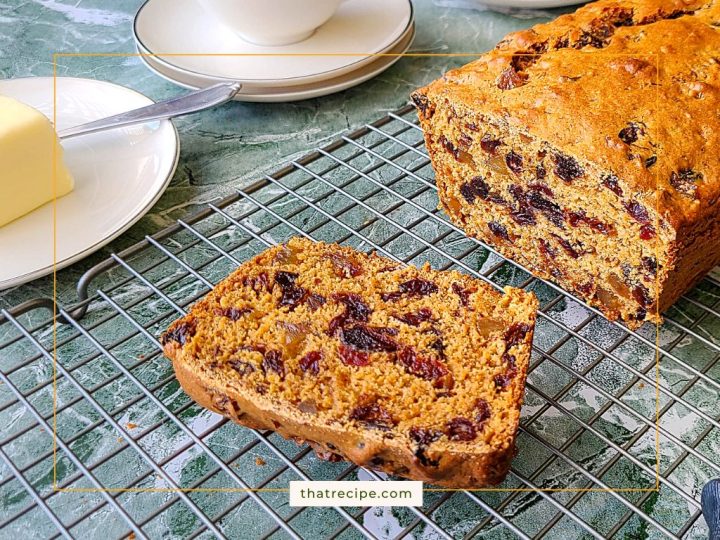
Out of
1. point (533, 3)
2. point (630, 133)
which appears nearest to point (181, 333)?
point (630, 133)

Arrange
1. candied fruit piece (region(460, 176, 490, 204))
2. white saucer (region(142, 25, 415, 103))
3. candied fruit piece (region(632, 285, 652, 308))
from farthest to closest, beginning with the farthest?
white saucer (region(142, 25, 415, 103)) < candied fruit piece (region(460, 176, 490, 204)) < candied fruit piece (region(632, 285, 652, 308))

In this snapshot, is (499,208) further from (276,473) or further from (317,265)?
(276,473)

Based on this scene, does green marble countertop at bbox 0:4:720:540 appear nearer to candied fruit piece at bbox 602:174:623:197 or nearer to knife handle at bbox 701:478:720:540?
knife handle at bbox 701:478:720:540

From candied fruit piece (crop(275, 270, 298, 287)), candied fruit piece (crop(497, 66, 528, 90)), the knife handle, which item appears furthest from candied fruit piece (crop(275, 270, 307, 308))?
the knife handle

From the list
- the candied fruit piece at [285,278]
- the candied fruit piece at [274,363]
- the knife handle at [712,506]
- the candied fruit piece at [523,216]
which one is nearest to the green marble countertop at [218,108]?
the candied fruit piece at [285,278]

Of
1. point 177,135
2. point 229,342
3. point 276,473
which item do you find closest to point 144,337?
point 229,342

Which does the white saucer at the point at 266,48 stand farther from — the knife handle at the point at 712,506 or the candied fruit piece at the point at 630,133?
the knife handle at the point at 712,506

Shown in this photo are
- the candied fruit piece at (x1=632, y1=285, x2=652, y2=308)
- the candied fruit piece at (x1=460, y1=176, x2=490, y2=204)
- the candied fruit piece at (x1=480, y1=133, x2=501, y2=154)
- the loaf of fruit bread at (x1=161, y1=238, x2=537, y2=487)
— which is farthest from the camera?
the candied fruit piece at (x1=460, y1=176, x2=490, y2=204)
